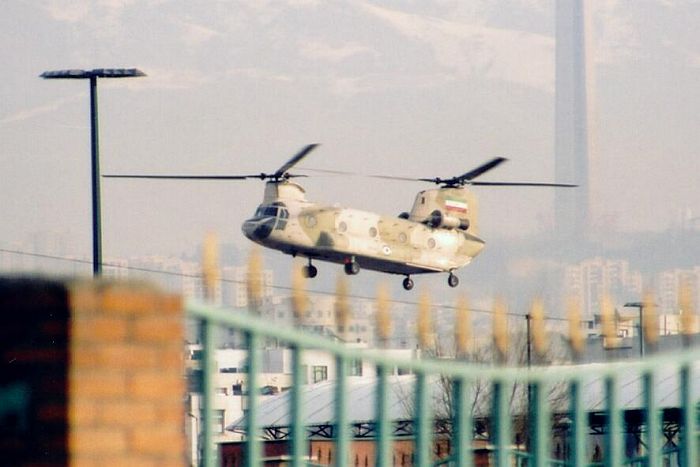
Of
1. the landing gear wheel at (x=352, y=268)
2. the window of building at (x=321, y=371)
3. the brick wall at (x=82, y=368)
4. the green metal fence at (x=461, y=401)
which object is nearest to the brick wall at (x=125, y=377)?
the brick wall at (x=82, y=368)

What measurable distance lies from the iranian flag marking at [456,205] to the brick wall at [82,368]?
68251 millimetres

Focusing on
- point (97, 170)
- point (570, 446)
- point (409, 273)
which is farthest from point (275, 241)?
point (570, 446)

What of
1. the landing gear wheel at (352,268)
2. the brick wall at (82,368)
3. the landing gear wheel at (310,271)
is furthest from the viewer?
the landing gear wheel at (352,268)

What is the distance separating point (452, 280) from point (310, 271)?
8.62 meters

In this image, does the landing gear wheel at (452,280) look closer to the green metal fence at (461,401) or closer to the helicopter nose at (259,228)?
the helicopter nose at (259,228)

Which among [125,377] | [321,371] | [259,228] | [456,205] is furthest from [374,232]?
[125,377]

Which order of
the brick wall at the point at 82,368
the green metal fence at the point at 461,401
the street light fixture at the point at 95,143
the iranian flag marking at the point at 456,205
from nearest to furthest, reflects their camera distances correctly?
the brick wall at the point at 82,368, the green metal fence at the point at 461,401, the street light fixture at the point at 95,143, the iranian flag marking at the point at 456,205

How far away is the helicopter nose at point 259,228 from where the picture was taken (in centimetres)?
6262

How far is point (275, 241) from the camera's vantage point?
207 ft

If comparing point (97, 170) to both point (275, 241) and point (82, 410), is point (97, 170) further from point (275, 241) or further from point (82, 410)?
point (82, 410)

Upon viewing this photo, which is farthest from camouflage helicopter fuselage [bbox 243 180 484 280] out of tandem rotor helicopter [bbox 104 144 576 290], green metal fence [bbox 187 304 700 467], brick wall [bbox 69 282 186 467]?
brick wall [bbox 69 282 186 467]

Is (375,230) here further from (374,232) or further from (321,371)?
(321,371)

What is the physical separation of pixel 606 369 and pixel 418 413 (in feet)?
3.27

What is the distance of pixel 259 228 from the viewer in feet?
206
